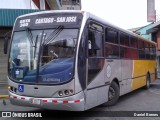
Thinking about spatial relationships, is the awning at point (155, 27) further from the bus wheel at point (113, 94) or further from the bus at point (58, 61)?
the bus at point (58, 61)

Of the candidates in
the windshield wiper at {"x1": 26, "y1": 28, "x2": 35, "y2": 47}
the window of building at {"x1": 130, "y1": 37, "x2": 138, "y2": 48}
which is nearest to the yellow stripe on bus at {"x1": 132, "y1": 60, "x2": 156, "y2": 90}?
the window of building at {"x1": 130, "y1": 37, "x2": 138, "y2": 48}

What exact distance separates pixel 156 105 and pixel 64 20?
497 centimetres

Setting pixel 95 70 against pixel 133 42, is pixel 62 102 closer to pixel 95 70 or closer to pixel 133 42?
pixel 95 70

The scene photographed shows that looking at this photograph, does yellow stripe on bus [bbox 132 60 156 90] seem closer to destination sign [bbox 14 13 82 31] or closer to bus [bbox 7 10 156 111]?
bus [bbox 7 10 156 111]

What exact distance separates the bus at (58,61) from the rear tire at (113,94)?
2.85 feet

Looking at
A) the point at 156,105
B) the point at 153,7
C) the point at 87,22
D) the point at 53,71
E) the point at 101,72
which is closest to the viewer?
the point at 53,71

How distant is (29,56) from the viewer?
314 inches

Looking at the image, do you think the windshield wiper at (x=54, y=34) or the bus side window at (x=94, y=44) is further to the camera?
the bus side window at (x=94, y=44)

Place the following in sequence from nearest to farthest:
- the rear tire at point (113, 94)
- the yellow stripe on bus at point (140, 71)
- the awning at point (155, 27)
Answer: the rear tire at point (113, 94) → the yellow stripe on bus at point (140, 71) → the awning at point (155, 27)

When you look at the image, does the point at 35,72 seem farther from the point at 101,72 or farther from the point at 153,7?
the point at 153,7

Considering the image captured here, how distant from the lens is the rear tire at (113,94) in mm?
10126

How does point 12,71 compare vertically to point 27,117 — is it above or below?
above

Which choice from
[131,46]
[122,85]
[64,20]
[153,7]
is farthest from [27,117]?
[153,7]

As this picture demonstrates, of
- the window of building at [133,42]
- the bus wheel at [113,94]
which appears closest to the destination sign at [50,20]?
the bus wheel at [113,94]
